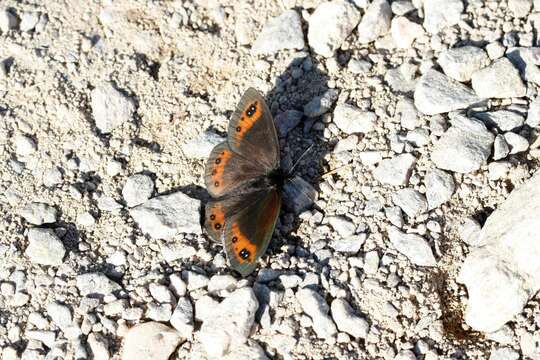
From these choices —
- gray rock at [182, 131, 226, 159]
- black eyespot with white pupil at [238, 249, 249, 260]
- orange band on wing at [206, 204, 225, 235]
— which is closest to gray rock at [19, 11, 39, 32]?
gray rock at [182, 131, 226, 159]

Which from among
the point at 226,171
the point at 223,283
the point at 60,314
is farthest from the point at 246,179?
the point at 60,314

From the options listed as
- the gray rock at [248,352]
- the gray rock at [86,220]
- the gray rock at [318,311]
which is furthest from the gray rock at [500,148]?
the gray rock at [86,220]

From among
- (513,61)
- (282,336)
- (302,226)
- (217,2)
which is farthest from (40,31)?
(513,61)

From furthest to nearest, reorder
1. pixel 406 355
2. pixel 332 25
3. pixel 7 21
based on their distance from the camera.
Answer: pixel 7 21 < pixel 332 25 < pixel 406 355

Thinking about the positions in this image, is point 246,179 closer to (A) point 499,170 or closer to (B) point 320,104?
(B) point 320,104

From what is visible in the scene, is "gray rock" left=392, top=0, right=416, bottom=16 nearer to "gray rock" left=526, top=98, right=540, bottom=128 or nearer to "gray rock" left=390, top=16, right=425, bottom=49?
"gray rock" left=390, top=16, right=425, bottom=49
